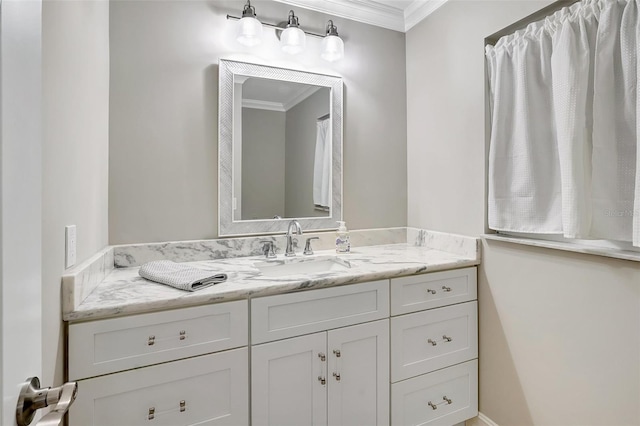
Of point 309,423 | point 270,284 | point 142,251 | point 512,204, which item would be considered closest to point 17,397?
point 270,284

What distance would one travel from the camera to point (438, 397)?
1.66 metres

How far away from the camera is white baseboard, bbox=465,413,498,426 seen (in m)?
1.72

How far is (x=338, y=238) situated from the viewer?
1976 mm

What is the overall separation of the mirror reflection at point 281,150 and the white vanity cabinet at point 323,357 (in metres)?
0.71

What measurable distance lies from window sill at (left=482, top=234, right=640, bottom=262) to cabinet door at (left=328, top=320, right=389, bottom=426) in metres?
0.70

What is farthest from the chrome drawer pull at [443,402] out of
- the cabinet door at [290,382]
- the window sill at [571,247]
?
the window sill at [571,247]

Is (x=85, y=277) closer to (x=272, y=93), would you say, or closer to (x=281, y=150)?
(x=281, y=150)

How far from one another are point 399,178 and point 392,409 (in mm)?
1380

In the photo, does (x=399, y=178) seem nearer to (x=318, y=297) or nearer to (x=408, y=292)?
(x=408, y=292)

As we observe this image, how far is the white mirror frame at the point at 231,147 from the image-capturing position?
1.80 m

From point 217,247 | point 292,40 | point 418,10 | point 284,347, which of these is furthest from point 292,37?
point 284,347

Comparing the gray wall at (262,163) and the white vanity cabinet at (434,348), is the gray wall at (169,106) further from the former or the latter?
the white vanity cabinet at (434,348)

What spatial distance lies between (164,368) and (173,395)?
4.2 inches

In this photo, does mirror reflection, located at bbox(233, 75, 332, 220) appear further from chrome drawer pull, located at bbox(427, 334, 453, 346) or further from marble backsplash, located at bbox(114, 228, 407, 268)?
chrome drawer pull, located at bbox(427, 334, 453, 346)
